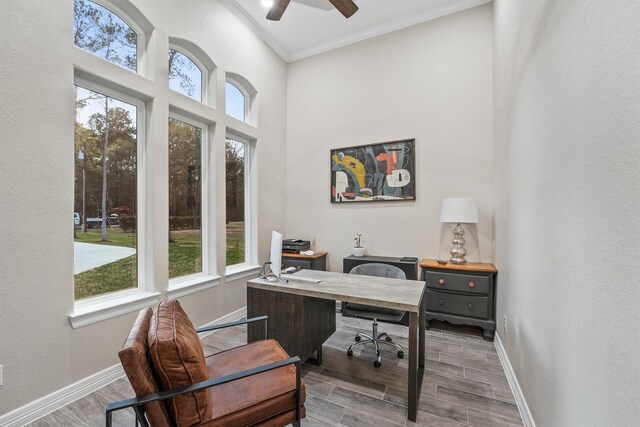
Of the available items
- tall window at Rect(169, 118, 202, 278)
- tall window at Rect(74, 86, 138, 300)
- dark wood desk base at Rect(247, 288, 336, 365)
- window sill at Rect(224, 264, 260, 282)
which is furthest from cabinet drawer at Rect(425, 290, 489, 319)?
tall window at Rect(74, 86, 138, 300)

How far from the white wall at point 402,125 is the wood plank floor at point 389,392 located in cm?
138

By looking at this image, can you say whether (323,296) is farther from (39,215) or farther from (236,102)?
(236,102)

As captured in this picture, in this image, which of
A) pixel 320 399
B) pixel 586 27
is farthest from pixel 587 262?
pixel 320 399

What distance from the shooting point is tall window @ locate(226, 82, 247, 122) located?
12.2ft

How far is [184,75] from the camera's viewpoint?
3.09 meters

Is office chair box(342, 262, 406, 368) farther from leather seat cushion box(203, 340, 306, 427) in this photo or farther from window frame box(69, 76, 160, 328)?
window frame box(69, 76, 160, 328)

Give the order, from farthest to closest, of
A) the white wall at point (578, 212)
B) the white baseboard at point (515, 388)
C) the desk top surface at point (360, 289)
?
1. the desk top surface at point (360, 289)
2. the white baseboard at point (515, 388)
3. the white wall at point (578, 212)

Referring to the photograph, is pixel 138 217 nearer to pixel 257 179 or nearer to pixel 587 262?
pixel 257 179

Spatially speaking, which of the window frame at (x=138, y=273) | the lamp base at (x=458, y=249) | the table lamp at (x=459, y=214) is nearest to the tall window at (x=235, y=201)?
the window frame at (x=138, y=273)

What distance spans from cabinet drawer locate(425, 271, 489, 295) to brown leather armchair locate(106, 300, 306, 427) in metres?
2.18

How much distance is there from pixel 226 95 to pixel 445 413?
158 inches

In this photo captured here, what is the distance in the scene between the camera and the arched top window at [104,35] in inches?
87.8

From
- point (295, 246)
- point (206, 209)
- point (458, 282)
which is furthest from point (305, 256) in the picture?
point (458, 282)

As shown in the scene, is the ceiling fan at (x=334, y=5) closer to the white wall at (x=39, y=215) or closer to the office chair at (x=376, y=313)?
the white wall at (x=39, y=215)
